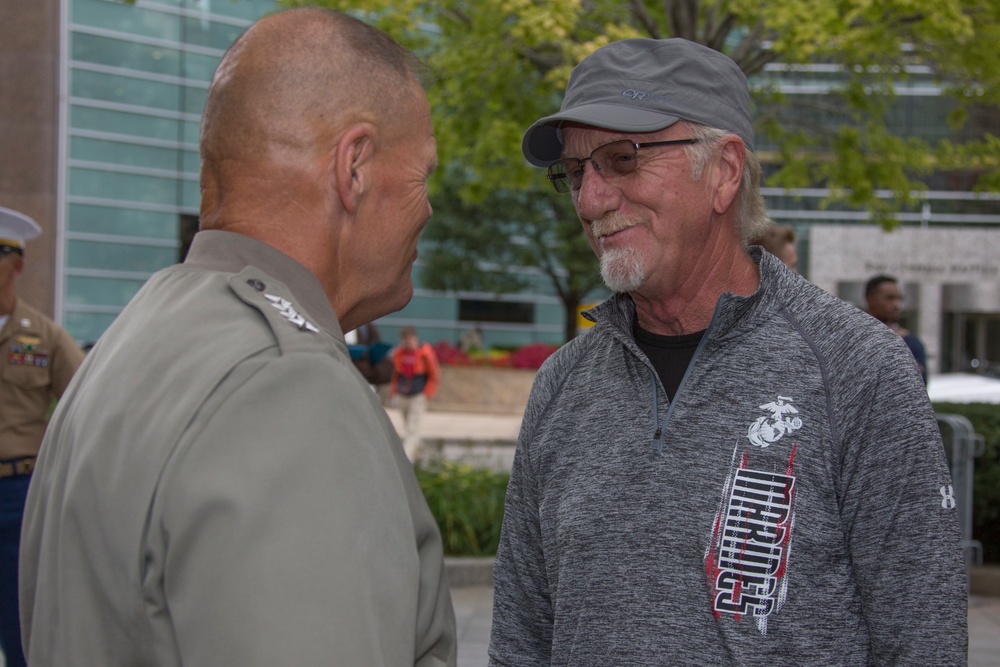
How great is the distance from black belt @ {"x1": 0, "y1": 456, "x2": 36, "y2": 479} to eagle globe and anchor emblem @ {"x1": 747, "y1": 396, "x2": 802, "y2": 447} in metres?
3.94

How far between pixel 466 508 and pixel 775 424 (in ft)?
21.5

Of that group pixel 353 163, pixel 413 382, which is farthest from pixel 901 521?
pixel 413 382

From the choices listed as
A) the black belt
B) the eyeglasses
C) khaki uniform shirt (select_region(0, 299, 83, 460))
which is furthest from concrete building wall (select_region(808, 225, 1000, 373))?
the eyeglasses

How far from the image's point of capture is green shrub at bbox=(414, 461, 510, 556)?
27.0ft

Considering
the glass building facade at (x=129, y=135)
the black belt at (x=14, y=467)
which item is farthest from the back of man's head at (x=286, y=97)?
the glass building facade at (x=129, y=135)

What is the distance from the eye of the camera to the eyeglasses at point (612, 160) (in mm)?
2279

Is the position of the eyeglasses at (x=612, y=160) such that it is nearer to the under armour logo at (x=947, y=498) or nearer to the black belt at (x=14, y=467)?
the under armour logo at (x=947, y=498)

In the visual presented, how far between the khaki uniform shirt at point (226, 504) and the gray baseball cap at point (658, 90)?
1.15 meters

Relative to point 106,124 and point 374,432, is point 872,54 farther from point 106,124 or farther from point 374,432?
point 106,124

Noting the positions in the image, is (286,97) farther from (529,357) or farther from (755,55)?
(529,357)

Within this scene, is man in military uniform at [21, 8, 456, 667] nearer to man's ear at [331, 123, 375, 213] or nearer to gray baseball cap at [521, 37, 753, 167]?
man's ear at [331, 123, 375, 213]

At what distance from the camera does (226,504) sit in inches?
42.3

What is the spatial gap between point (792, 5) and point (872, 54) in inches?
113

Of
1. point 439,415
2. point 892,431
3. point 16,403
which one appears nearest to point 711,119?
point 892,431
